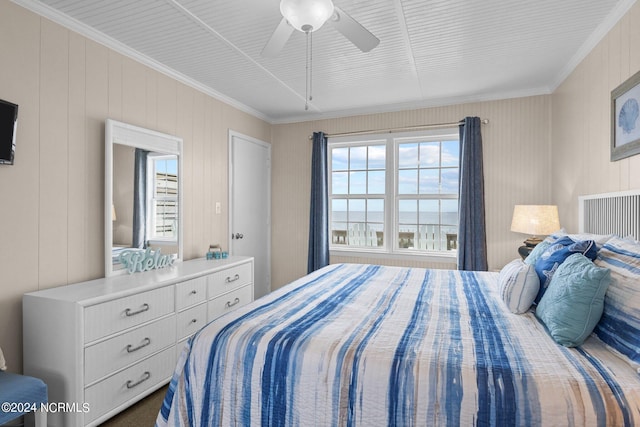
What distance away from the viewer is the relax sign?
2.54m

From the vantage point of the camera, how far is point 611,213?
7.04 feet

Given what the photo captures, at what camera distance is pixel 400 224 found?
13.4ft

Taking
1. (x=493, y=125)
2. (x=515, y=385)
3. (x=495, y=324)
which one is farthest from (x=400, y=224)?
(x=515, y=385)

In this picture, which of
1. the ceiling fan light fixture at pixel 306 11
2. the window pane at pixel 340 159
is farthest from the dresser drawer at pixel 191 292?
the window pane at pixel 340 159

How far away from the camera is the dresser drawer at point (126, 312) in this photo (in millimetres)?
1866

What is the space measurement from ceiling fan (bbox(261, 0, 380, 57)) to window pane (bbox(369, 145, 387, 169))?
2379 millimetres

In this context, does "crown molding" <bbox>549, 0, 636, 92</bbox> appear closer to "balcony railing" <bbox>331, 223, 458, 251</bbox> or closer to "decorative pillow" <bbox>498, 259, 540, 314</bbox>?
"decorative pillow" <bbox>498, 259, 540, 314</bbox>

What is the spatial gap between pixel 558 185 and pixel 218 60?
3.39 metres

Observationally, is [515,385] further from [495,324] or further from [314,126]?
[314,126]

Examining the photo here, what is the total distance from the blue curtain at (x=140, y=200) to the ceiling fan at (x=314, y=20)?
5.11 ft

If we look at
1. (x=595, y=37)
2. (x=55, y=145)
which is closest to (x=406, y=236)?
(x=595, y=37)

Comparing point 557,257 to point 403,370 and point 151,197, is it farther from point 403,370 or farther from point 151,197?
point 151,197

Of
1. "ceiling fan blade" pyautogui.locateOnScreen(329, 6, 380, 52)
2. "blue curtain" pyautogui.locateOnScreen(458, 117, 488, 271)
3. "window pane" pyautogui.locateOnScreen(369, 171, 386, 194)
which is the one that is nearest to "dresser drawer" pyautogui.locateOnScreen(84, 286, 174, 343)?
"ceiling fan blade" pyautogui.locateOnScreen(329, 6, 380, 52)

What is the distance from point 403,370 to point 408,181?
317 cm
